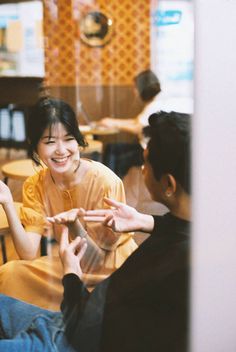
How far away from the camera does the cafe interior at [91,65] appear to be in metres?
1.62

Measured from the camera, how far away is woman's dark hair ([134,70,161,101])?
5.62 feet

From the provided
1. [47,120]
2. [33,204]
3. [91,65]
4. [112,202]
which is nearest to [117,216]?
[112,202]

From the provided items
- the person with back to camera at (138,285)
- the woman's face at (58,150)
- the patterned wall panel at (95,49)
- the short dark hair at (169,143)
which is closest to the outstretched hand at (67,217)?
the person with back to camera at (138,285)

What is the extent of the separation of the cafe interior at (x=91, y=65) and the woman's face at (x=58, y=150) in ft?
0.14

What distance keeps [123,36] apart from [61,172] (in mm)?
459

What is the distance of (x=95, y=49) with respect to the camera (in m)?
1.70

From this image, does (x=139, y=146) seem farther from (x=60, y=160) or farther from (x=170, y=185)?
(x=60, y=160)

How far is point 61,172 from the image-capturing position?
63.6 inches

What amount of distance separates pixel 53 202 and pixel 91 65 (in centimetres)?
42

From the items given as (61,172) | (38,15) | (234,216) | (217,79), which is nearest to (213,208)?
(234,216)

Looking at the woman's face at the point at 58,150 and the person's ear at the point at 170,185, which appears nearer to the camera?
the woman's face at the point at 58,150

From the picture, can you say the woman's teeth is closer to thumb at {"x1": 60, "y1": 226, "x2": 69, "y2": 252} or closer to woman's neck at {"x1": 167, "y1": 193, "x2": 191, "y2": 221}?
thumb at {"x1": 60, "y1": 226, "x2": 69, "y2": 252}

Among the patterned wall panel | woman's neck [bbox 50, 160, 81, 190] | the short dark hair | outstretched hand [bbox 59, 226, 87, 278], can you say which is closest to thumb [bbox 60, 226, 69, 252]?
outstretched hand [bbox 59, 226, 87, 278]

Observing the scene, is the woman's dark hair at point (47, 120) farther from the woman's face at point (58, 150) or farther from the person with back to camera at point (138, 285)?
the person with back to camera at point (138, 285)
